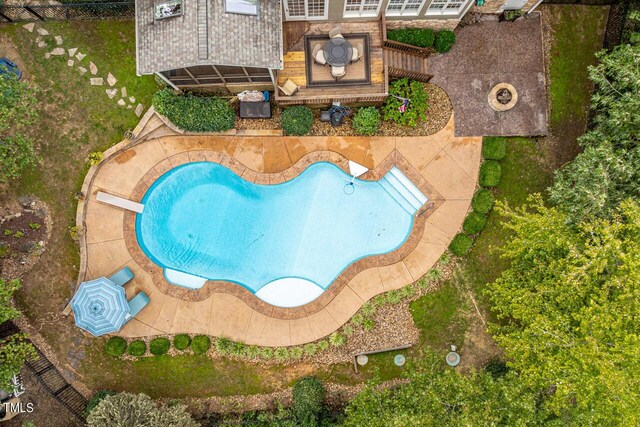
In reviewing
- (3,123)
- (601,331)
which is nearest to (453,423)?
(601,331)

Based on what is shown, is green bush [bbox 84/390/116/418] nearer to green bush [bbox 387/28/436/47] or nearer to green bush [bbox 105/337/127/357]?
green bush [bbox 105/337/127/357]

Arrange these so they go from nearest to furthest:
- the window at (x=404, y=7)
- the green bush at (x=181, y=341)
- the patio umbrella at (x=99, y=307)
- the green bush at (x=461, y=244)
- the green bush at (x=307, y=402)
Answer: the patio umbrella at (x=99, y=307), the window at (x=404, y=7), the green bush at (x=307, y=402), the green bush at (x=181, y=341), the green bush at (x=461, y=244)

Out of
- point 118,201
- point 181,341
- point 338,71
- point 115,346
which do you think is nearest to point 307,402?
point 181,341

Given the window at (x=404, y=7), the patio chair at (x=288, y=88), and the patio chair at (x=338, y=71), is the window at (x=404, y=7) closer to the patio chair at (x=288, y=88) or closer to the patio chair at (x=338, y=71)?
the patio chair at (x=338, y=71)

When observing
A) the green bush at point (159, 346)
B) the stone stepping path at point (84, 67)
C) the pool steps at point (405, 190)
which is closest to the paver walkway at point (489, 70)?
the pool steps at point (405, 190)

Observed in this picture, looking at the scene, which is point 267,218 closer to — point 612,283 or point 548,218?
point 548,218

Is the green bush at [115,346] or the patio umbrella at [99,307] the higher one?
the patio umbrella at [99,307]
